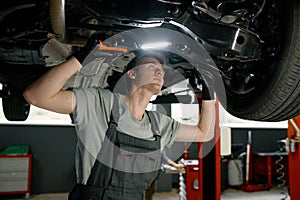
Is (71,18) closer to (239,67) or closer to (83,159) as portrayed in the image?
(83,159)

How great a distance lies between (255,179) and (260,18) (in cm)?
370

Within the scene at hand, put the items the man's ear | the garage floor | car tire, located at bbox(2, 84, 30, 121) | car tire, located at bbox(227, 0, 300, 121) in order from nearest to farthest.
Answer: car tire, located at bbox(227, 0, 300, 121)
the man's ear
car tire, located at bbox(2, 84, 30, 121)
the garage floor

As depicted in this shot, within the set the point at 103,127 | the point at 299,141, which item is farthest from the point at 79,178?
the point at 299,141

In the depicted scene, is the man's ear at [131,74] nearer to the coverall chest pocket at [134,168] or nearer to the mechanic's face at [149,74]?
the mechanic's face at [149,74]

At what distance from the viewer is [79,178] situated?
959 millimetres

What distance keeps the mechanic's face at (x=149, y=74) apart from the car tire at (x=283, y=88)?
316 millimetres

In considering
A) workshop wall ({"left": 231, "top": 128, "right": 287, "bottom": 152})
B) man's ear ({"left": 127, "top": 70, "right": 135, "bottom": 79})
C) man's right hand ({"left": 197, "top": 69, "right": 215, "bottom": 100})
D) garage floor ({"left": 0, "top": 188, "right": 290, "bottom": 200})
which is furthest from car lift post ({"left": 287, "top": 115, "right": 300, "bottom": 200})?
workshop wall ({"left": 231, "top": 128, "right": 287, "bottom": 152})

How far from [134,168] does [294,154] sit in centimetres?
190

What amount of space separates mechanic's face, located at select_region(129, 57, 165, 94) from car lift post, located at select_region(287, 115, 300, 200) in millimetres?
1725

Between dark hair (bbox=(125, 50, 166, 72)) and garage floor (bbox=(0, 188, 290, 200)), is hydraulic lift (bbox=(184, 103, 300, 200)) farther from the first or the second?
garage floor (bbox=(0, 188, 290, 200))

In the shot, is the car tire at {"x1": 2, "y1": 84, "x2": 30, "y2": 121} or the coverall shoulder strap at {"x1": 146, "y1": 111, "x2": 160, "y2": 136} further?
the car tire at {"x1": 2, "y1": 84, "x2": 30, "y2": 121}

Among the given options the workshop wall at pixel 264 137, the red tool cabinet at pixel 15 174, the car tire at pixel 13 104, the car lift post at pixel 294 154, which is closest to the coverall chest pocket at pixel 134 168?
the car tire at pixel 13 104

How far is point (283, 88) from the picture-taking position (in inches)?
34.4

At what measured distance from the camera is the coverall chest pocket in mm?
952
